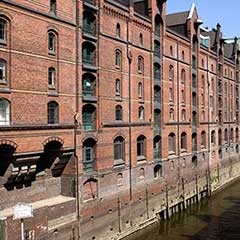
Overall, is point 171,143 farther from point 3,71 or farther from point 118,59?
point 3,71

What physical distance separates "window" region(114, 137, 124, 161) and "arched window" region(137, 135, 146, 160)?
290 cm

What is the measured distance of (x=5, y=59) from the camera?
19453mm

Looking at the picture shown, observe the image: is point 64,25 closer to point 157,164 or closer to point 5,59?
point 5,59

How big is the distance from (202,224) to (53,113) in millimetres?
16115

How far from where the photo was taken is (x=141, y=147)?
1273 inches

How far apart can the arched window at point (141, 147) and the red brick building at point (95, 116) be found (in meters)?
0.13

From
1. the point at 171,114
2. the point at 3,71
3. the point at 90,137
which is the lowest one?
the point at 90,137

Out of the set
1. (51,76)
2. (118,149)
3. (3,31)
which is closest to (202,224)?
(118,149)

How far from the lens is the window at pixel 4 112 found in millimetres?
19391

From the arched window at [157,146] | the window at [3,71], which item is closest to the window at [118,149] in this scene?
the arched window at [157,146]

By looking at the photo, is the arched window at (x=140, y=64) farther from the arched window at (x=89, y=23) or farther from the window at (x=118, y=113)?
the arched window at (x=89, y=23)

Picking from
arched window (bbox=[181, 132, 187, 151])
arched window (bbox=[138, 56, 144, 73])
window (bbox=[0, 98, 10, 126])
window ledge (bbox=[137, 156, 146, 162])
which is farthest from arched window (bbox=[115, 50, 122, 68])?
arched window (bbox=[181, 132, 187, 151])

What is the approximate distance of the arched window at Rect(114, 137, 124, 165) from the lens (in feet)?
94.2

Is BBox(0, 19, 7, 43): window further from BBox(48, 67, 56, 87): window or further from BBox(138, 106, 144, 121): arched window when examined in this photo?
BBox(138, 106, 144, 121): arched window
